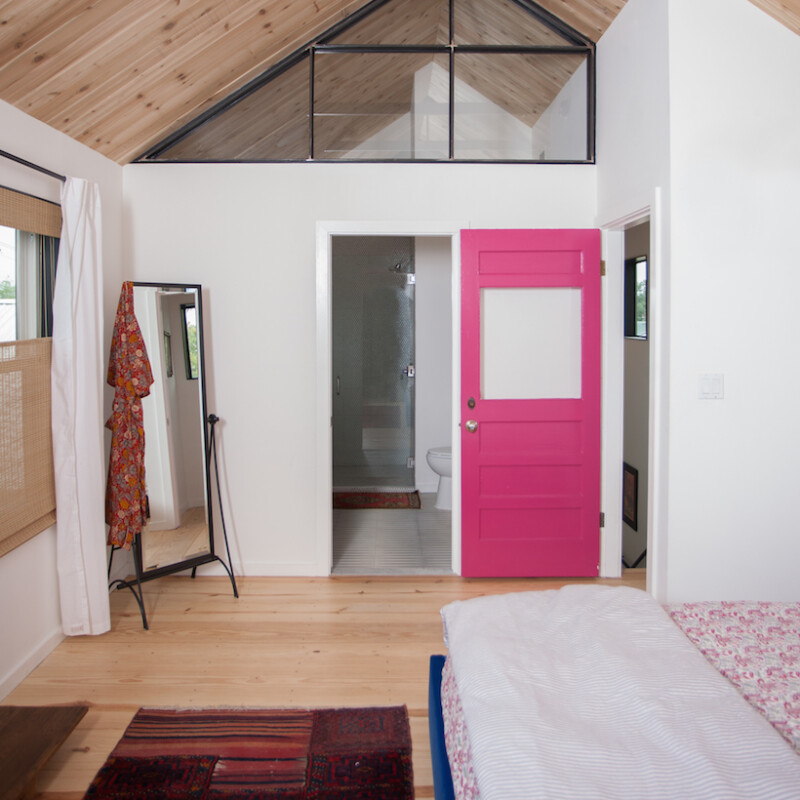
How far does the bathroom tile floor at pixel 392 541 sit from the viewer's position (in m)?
4.07

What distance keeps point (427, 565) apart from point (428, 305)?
2.34 m

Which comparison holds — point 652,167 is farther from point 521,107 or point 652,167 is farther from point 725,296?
point 521,107

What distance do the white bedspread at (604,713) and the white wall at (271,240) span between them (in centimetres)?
211

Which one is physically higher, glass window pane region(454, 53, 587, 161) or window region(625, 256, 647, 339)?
glass window pane region(454, 53, 587, 161)

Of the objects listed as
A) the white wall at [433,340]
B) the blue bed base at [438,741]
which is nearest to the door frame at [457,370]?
the blue bed base at [438,741]

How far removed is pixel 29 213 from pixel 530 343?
2.45 m

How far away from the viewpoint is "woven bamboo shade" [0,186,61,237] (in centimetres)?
263

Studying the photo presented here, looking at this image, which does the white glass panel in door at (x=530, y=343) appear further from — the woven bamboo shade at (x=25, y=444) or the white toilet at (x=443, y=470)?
the woven bamboo shade at (x=25, y=444)

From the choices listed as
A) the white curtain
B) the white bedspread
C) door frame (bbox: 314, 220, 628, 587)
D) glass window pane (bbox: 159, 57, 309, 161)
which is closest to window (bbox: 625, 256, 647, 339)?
door frame (bbox: 314, 220, 628, 587)

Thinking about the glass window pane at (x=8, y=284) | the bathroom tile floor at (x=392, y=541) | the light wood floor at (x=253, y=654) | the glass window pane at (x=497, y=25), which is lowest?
the light wood floor at (x=253, y=654)

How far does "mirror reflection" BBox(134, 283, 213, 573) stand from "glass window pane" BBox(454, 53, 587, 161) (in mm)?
1749

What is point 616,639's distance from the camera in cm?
185

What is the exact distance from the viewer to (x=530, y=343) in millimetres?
3812

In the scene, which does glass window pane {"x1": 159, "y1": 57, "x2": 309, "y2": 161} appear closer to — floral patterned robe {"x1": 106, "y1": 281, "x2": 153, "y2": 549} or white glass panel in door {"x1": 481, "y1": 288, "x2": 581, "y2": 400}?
floral patterned robe {"x1": 106, "y1": 281, "x2": 153, "y2": 549}
